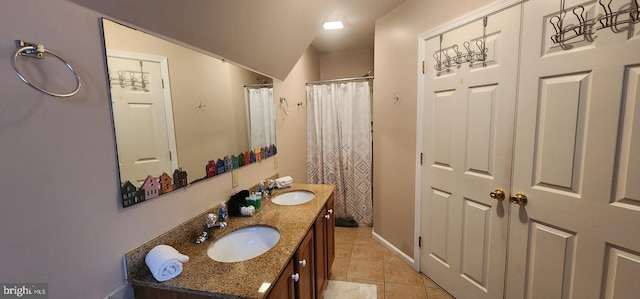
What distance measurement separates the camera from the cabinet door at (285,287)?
969mm

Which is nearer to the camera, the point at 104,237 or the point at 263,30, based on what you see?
the point at 104,237

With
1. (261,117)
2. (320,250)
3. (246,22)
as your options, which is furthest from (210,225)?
(246,22)

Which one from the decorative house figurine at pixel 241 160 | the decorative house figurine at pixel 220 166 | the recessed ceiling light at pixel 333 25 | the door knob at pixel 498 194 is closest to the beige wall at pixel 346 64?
the recessed ceiling light at pixel 333 25

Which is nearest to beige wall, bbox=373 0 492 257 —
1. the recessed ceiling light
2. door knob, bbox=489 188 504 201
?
the recessed ceiling light

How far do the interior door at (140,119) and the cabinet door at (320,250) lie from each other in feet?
3.12

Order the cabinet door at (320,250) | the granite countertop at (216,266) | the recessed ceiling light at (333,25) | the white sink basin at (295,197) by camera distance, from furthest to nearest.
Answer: the recessed ceiling light at (333,25)
the white sink basin at (295,197)
the cabinet door at (320,250)
the granite countertop at (216,266)

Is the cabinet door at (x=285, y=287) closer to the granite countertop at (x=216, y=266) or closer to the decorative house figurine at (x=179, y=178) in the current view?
the granite countertop at (x=216, y=266)

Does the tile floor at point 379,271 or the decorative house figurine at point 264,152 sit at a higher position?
the decorative house figurine at point 264,152

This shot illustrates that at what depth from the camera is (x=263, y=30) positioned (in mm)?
1583

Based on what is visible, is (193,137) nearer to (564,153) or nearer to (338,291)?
(338,291)

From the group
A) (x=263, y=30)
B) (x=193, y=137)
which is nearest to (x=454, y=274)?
(x=193, y=137)

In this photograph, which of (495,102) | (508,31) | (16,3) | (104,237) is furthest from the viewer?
(495,102)

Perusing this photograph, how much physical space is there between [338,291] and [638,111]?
2035 millimetres

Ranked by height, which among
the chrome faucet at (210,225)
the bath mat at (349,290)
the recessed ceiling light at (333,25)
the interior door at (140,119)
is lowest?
the bath mat at (349,290)
